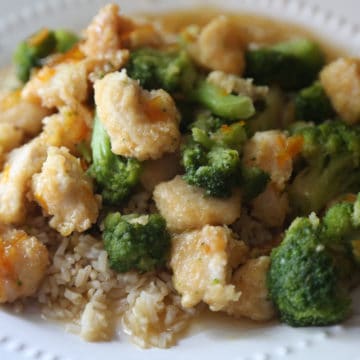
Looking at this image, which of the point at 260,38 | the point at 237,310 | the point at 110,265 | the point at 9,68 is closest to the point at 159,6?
the point at 260,38

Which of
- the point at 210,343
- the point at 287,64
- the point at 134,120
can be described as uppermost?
the point at 134,120

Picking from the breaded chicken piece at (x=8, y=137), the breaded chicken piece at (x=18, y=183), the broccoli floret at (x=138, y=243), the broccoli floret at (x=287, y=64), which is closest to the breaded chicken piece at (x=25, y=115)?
the breaded chicken piece at (x=8, y=137)

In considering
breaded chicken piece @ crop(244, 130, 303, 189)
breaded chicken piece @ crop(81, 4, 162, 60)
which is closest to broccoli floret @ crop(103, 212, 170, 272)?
breaded chicken piece @ crop(244, 130, 303, 189)

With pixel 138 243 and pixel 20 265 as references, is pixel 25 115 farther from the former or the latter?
pixel 138 243

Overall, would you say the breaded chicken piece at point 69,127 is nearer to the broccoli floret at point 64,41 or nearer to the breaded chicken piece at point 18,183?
the breaded chicken piece at point 18,183

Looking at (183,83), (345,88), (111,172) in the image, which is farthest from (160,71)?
(345,88)

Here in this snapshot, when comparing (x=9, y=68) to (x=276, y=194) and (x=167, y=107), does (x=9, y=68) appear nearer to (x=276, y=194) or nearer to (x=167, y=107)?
(x=167, y=107)

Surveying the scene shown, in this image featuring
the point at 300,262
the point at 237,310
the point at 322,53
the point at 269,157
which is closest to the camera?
the point at 300,262

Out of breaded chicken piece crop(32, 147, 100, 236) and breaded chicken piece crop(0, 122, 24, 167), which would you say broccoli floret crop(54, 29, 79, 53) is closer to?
breaded chicken piece crop(0, 122, 24, 167)
